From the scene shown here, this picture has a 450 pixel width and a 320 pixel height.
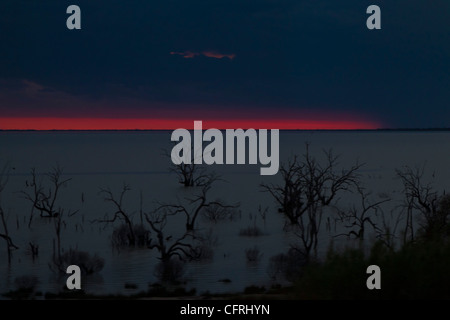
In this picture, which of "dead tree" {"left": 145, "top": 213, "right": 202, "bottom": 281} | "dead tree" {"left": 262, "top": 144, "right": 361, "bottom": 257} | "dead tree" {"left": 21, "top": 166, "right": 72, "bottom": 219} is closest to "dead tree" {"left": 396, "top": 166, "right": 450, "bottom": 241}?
"dead tree" {"left": 262, "top": 144, "right": 361, "bottom": 257}

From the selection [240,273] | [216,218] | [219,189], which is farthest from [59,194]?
[240,273]

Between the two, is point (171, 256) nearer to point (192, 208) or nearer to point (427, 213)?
point (427, 213)

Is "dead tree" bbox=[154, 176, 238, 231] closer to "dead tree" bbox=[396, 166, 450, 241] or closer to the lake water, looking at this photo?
the lake water

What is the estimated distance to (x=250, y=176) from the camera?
54250 mm

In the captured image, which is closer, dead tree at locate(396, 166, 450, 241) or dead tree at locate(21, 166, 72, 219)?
dead tree at locate(396, 166, 450, 241)

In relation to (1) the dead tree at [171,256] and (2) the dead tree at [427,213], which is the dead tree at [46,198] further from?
(2) the dead tree at [427,213]

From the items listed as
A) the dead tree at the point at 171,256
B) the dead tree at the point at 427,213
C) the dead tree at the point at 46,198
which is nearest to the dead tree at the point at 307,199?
the dead tree at the point at 427,213

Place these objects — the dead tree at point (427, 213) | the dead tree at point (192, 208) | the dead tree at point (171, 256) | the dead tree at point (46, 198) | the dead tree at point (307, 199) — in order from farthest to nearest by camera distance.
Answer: the dead tree at point (46, 198), the dead tree at point (192, 208), the dead tree at point (307, 199), the dead tree at point (171, 256), the dead tree at point (427, 213)

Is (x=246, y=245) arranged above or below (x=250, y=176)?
below

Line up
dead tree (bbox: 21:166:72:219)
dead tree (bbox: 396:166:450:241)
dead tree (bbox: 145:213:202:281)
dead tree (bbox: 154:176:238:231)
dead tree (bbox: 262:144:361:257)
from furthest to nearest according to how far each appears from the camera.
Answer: dead tree (bbox: 21:166:72:219), dead tree (bbox: 154:176:238:231), dead tree (bbox: 262:144:361:257), dead tree (bbox: 145:213:202:281), dead tree (bbox: 396:166:450:241)

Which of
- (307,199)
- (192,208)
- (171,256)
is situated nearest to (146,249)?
(171,256)
